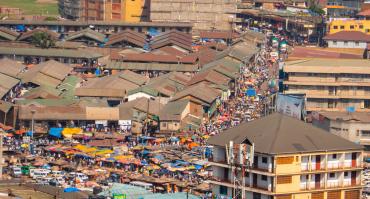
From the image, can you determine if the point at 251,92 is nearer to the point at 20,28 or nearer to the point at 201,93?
the point at 201,93

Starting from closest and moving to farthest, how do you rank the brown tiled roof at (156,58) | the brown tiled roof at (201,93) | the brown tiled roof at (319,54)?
the brown tiled roof at (201,93) < the brown tiled roof at (319,54) < the brown tiled roof at (156,58)

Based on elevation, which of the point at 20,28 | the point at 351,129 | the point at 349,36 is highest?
the point at 351,129

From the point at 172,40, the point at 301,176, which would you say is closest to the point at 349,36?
the point at 172,40

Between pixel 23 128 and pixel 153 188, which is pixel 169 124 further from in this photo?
pixel 153 188

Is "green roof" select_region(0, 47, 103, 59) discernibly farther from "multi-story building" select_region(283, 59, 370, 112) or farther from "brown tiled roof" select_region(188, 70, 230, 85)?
"multi-story building" select_region(283, 59, 370, 112)

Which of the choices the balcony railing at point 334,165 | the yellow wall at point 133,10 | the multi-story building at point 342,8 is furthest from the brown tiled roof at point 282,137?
the multi-story building at point 342,8

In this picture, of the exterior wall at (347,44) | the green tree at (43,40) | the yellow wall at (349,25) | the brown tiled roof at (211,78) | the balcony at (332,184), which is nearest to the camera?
the balcony at (332,184)

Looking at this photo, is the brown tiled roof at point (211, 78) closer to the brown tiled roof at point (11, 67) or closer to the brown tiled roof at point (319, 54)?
the brown tiled roof at point (319, 54)
